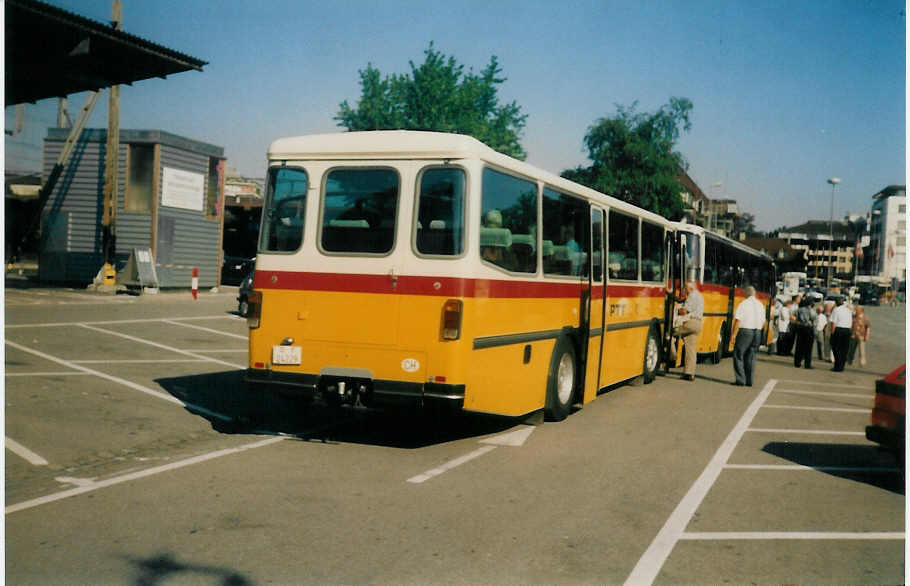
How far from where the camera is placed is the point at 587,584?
15.5ft

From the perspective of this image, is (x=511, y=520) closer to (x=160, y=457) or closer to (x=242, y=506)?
(x=242, y=506)

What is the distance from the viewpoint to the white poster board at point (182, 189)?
3003cm

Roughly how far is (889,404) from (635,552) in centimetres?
336

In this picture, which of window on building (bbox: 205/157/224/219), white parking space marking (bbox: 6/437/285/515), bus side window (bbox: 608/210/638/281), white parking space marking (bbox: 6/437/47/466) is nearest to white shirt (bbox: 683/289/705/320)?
bus side window (bbox: 608/210/638/281)

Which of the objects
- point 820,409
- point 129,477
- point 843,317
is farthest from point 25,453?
point 843,317

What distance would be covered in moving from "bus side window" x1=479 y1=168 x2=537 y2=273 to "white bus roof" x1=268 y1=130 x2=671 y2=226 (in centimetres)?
18

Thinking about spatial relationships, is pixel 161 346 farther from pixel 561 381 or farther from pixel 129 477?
pixel 129 477

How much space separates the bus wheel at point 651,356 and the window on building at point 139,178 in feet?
67.4

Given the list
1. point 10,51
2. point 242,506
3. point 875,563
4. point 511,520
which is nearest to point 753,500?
point 875,563

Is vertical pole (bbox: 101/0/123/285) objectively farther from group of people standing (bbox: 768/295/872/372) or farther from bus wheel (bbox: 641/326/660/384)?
group of people standing (bbox: 768/295/872/372)

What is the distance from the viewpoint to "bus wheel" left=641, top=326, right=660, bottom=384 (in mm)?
14773

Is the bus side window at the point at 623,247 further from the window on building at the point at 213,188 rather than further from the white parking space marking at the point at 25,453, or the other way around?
the window on building at the point at 213,188

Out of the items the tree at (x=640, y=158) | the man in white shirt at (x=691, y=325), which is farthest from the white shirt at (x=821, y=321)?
the tree at (x=640, y=158)

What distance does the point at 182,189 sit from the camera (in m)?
30.7
